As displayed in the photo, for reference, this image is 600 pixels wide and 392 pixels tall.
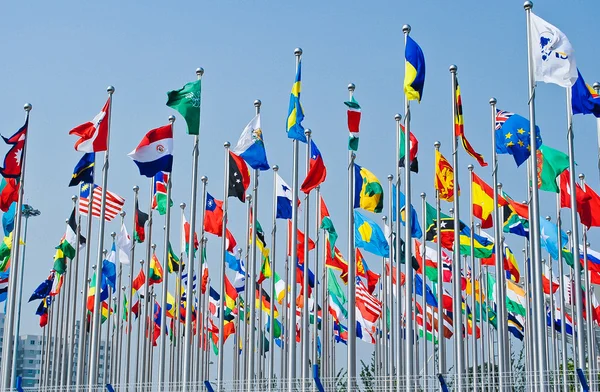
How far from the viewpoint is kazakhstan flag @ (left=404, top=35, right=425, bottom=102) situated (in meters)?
23.0

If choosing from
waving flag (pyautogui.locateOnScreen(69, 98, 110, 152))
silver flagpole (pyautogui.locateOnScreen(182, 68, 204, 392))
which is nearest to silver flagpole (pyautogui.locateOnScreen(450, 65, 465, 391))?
silver flagpole (pyautogui.locateOnScreen(182, 68, 204, 392))

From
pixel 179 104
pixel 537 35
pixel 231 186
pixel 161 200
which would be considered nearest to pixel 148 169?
pixel 179 104

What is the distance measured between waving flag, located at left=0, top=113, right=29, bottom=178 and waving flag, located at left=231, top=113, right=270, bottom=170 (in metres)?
6.19

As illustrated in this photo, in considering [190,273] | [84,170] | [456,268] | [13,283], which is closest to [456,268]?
[456,268]

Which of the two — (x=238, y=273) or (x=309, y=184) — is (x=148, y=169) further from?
(x=238, y=273)

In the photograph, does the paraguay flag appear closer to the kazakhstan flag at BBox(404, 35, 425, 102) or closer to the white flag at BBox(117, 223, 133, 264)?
the kazakhstan flag at BBox(404, 35, 425, 102)

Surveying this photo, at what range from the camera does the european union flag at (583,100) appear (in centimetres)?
2153

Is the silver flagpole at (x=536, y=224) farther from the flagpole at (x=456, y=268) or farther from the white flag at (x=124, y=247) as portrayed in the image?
the white flag at (x=124, y=247)

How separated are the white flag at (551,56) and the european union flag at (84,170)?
1182 cm

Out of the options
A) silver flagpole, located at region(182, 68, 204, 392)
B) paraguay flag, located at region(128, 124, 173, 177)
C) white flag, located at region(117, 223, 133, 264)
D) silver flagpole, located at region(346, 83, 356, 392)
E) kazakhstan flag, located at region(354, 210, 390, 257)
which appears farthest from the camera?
white flag, located at region(117, 223, 133, 264)

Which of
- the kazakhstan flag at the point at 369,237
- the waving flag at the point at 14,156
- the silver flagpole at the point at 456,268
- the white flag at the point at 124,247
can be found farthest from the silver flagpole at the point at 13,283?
the silver flagpole at the point at 456,268

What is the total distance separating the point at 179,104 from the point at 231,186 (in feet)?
11.7

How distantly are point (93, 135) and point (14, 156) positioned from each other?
2858 mm

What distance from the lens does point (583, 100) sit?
71.2 feet
